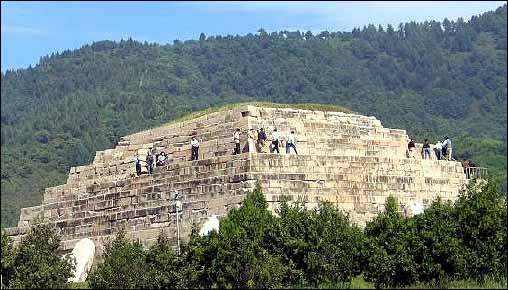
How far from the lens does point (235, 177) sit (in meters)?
37.8

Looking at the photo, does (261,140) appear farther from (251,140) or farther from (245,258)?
(245,258)

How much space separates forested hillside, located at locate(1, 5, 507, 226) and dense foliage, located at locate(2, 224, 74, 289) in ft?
246

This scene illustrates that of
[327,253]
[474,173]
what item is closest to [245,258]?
[327,253]

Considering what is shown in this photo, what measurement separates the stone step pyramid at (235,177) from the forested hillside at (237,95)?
65.2m

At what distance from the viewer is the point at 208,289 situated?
31484mm

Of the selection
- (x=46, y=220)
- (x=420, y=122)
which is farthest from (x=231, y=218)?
(x=420, y=122)

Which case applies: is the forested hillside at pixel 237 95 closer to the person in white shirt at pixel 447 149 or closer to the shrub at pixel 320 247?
the person in white shirt at pixel 447 149

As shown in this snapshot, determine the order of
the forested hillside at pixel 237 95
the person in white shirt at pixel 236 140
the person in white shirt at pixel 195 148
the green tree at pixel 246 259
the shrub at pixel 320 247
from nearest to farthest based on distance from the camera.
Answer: the green tree at pixel 246 259
the shrub at pixel 320 247
the person in white shirt at pixel 236 140
the person in white shirt at pixel 195 148
the forested hillside at pixel 237 95

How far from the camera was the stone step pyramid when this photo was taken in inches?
1497

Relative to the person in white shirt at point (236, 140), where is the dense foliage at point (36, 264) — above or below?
below

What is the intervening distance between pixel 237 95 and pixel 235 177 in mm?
146533

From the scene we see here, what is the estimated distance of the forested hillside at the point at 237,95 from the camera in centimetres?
12431

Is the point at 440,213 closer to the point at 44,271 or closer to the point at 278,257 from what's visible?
the point at 278,257

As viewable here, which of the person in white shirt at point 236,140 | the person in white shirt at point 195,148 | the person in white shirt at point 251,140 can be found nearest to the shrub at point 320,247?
the person in white shirt at point 251,140
